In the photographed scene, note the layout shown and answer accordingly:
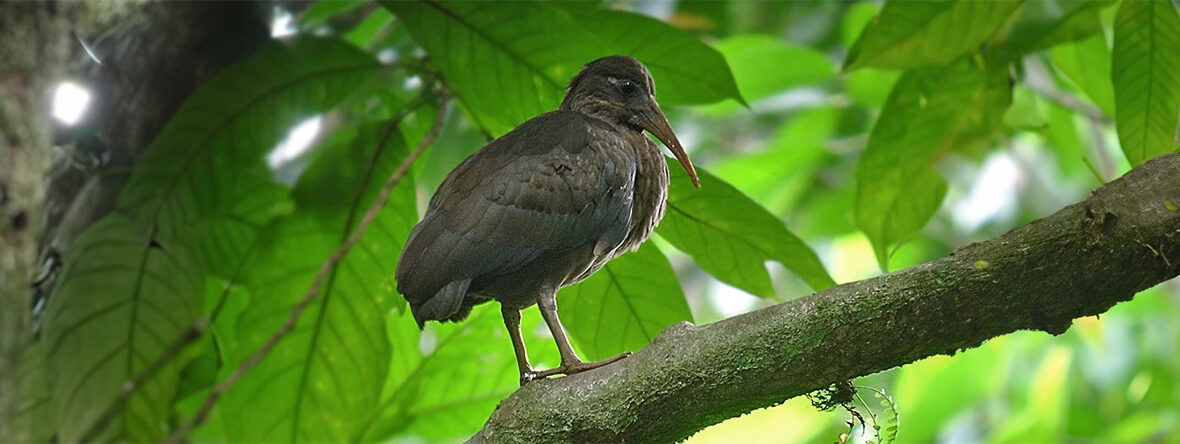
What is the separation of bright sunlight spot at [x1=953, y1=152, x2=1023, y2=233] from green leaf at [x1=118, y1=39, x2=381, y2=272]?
324 centimetres

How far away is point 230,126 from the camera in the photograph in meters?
2.31

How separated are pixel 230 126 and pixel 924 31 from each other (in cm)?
146

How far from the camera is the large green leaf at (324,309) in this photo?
219 cm

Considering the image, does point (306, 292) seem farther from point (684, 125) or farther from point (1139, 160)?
point (684, 125)

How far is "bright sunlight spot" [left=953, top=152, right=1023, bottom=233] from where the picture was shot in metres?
5.01

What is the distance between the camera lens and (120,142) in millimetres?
2703

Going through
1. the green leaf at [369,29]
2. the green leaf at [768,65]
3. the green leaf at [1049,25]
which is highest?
the green leaf at [369,29]

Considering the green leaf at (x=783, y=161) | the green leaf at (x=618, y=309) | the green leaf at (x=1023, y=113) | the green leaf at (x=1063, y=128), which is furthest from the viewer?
the green leaf at (x=1063, y=128)

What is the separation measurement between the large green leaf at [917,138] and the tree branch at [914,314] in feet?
2.84

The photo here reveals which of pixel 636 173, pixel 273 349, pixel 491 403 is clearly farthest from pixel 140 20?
pixel 636 173

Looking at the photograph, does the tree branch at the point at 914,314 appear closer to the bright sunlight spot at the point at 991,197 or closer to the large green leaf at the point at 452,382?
the large green leaf at the point at 452,382

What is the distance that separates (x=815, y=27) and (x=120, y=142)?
121 inches

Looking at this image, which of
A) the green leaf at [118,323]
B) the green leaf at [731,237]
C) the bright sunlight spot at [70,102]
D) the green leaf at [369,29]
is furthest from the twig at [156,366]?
the green leaf at [731,237]

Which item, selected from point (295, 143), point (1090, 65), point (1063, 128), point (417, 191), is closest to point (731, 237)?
point (417, 191)
